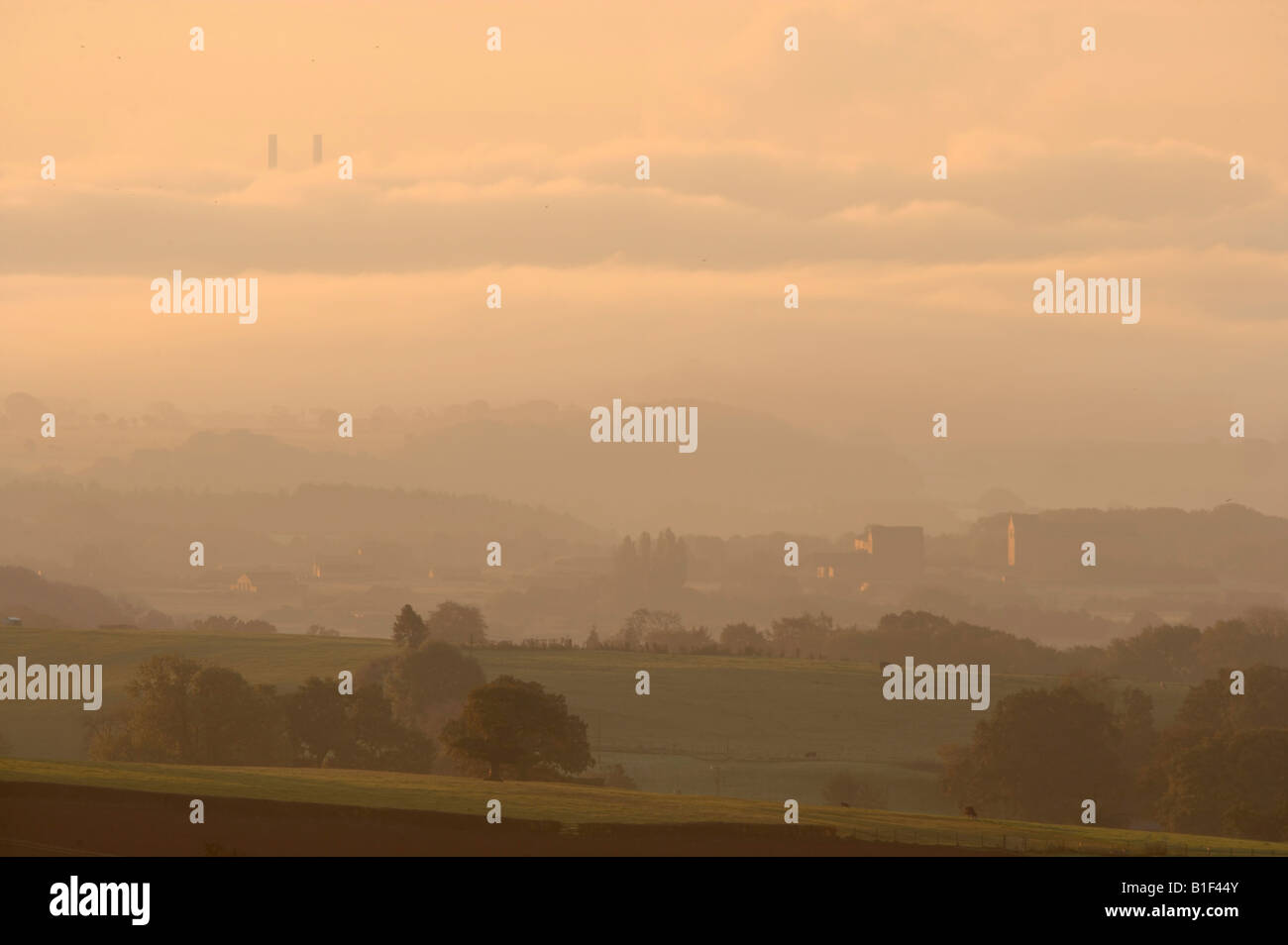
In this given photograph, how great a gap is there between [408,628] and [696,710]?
38028mm

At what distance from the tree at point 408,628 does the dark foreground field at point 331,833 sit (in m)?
99.5

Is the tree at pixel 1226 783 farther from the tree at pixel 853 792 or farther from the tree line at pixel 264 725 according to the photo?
the tree line at pixel 264 725

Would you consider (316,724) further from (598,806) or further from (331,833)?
(331,833)

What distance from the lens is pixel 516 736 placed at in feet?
309

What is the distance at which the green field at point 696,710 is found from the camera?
134 meters

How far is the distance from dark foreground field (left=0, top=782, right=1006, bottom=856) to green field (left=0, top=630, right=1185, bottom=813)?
6076cm

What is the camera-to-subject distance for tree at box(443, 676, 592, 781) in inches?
3669

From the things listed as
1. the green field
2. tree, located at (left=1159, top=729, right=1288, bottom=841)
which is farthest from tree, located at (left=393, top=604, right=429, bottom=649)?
tree, located at (left=1159, top=729, right=1288, bottom=841)

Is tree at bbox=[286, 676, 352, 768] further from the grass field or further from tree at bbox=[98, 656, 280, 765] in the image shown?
the grass field

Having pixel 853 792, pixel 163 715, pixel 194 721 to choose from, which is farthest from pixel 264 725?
pixel 853 792

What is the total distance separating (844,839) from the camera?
5994cm
